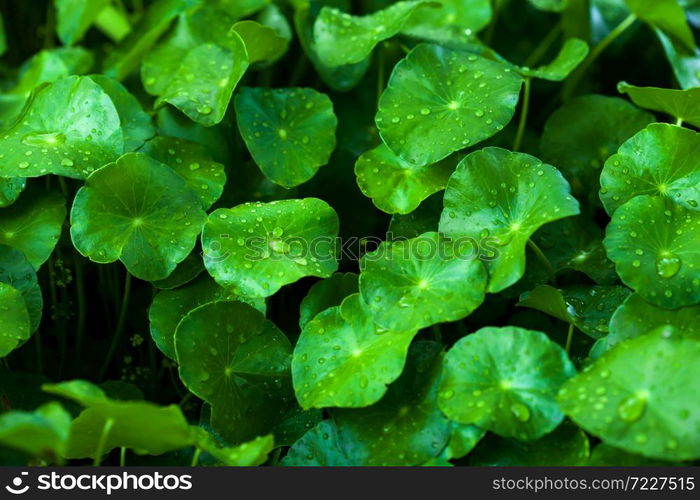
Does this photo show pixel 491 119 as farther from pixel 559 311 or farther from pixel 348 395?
pixel 348 395

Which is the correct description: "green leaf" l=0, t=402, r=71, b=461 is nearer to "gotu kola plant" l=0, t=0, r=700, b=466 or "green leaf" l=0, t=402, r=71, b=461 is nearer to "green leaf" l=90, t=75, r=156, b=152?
"gotu kola plant" l=0, t=0, r=700, b=466

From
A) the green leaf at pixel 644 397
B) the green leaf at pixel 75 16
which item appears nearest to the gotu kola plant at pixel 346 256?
the green leaf at pixel 644 397

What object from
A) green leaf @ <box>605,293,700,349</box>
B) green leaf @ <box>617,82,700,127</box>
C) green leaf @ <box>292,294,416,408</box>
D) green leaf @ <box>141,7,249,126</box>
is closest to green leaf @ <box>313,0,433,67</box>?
green leaf @ <box>141,7,249,126</box>

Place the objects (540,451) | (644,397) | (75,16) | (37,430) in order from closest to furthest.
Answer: (37,430), (644,397), (540,451), (75,16)

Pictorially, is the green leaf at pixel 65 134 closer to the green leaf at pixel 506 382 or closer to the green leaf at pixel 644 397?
the green leaf at pixel 506 382

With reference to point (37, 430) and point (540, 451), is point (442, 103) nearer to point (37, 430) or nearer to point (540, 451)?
point (540, 451)

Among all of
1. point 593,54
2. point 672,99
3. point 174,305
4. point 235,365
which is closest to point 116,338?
point 174,305
